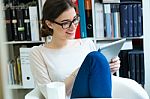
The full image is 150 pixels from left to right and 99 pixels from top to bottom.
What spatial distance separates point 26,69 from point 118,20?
89 centimetres

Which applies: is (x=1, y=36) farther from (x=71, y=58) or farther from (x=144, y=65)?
(x=144, y=65)

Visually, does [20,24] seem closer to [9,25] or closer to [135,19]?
[9,25]

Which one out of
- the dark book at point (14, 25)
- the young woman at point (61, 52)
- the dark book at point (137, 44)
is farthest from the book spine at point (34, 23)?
the dark book at point (137, 44)

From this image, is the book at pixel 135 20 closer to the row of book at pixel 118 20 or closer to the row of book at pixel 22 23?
the row of book at pixel 118 20

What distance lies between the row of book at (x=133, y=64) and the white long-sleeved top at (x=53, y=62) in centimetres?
80

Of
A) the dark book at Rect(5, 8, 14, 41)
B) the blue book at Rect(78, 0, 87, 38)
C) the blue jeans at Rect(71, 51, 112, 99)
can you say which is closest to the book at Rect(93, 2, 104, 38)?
the blue book at Rect(78, 0, 87, 38)

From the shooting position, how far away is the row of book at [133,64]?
2.31 metres

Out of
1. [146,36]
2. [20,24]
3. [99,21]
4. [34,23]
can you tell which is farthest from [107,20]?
[20,24]

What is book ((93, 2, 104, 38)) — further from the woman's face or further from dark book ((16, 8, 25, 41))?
the woman's face

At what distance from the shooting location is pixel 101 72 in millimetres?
1252

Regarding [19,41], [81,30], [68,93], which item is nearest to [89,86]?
[68,93]

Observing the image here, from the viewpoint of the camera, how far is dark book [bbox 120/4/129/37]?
2.26 metres

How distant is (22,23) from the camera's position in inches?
91.0

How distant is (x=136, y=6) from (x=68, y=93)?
3.69 ft
